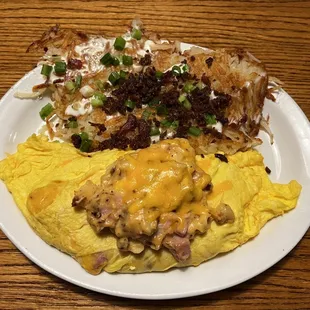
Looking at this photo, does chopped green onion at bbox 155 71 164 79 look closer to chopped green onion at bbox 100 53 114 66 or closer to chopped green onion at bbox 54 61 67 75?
chopped green onion at bbox 100 53 114 66

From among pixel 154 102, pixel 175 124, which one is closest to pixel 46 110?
pixel 154 102

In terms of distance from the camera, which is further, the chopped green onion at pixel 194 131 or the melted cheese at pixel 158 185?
the chopped green onion at pixel 194 131

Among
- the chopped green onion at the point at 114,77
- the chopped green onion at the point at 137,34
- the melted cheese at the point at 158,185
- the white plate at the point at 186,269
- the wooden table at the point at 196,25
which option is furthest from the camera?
the wooden table at the point at 196,25

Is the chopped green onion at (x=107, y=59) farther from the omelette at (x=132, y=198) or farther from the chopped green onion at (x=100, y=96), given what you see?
the omelette at (x=132, y=198)

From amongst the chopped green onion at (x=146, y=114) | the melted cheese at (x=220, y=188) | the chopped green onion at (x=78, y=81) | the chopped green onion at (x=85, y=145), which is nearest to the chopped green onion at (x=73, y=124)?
the chopped green onion at (x=85, y=145)

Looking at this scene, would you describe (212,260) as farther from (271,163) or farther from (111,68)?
(111,68)

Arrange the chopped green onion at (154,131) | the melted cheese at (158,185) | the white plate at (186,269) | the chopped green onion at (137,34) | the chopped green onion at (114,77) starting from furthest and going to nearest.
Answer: the chopped green onion at (137,34), the chopped green onion at (114,77), the chopped green onion at (154,131), the white plate at (186,269), the melted cheese at (158,185)

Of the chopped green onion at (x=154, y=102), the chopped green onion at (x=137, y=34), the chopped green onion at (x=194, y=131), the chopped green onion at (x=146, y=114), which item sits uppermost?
the chopped green onion at (x=137, y=34)

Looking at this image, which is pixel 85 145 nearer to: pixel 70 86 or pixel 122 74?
pixel 70 86

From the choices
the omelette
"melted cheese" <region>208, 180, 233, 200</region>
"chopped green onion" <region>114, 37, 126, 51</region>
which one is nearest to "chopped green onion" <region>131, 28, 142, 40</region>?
"chopped green onion" <region>114, 37, 126, 51</region>
